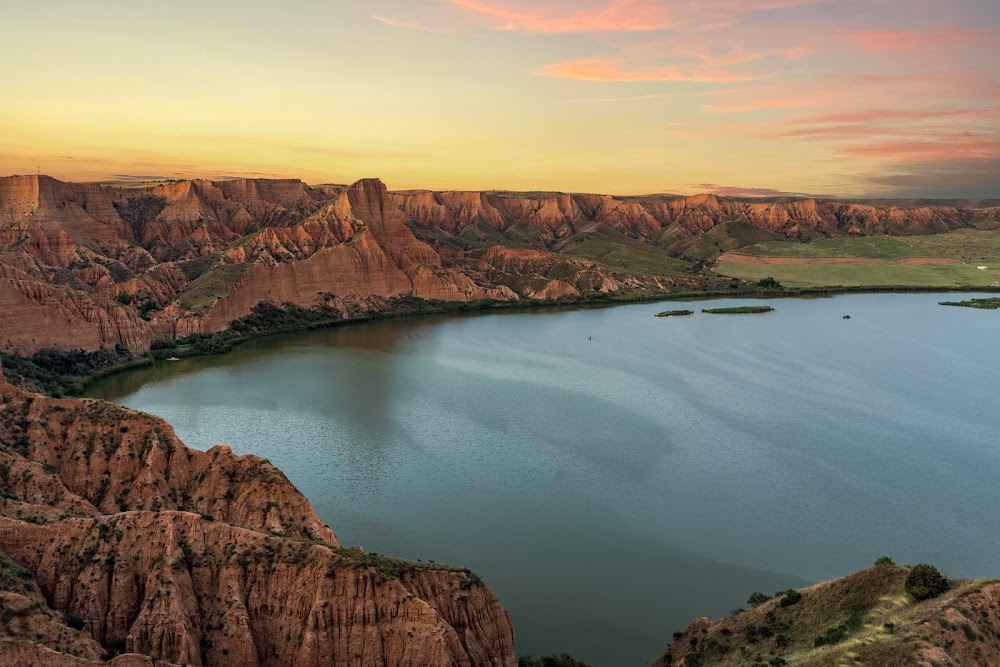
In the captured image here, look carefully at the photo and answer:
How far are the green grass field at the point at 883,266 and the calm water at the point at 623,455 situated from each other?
244 feet

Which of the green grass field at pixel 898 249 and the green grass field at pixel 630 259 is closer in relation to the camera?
the green grass field at pixel 630 259

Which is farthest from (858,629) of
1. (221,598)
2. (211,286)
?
(211,286)

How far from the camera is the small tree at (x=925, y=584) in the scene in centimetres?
2458

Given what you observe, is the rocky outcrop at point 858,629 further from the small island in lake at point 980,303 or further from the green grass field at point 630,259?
the green grass field at point 630,259

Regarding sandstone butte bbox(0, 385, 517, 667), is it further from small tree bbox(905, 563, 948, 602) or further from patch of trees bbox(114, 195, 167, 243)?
patch of trees bbox(114, 195, 167, 243)

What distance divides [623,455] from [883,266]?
15002 centimetres

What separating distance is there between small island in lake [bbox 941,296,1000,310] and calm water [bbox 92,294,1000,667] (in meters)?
38.5

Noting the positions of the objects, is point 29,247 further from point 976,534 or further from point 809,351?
point 976,534

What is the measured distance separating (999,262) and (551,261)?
104 m

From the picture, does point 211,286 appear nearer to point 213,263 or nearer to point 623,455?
point 213,263

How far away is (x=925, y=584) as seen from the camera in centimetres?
2483

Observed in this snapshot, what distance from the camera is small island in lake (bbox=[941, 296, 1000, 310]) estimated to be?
13188 centimetres

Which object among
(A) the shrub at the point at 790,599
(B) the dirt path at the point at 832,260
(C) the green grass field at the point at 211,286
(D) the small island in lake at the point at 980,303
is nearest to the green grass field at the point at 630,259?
(B) the dirt path at the point at 832,260

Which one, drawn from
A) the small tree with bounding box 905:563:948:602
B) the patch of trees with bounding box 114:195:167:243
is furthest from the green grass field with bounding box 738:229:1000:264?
the small tree with bounding box 905:563:948:602
